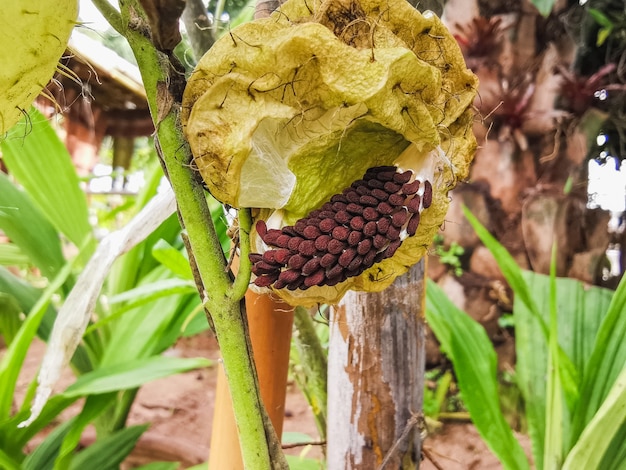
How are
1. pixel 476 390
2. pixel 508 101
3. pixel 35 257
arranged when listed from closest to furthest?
pixel 476 390 → pixel 35 257 → pixel 508 101

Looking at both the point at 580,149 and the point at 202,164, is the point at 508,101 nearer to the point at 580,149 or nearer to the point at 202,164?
the point at 580,149

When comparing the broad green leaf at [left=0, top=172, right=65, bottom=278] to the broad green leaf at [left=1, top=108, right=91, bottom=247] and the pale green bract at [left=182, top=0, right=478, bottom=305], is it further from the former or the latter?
the pale green bract at [left=182, top=0, right=478, bottom=305]

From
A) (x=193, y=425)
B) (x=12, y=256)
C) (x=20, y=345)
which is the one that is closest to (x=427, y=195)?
(x=20, y=345)

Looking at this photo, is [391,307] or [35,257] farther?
[35,257]

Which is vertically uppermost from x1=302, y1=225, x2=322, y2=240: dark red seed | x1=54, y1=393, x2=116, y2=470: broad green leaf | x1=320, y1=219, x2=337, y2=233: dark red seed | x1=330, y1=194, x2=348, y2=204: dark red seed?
x1=330, y1=194, x2=348, y2=204: dark red seed

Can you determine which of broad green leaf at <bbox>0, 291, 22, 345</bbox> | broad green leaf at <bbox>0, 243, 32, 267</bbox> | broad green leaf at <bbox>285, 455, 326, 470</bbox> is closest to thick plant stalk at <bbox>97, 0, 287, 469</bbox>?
broad green leaf at <bbox>285, 455, 326, 470</bbox>

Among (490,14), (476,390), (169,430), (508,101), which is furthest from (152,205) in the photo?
(490,14)
